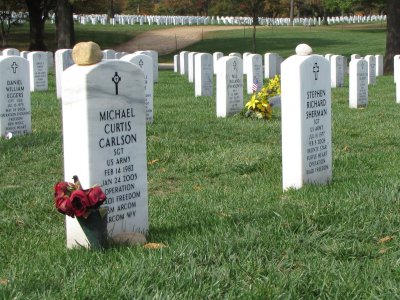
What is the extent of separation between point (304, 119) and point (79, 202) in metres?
3.10

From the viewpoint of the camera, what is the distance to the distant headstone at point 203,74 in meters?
19.0

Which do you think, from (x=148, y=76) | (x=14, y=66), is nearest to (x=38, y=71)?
(x=148, y=76)

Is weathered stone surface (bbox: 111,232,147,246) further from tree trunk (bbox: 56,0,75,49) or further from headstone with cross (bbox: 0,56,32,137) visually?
tree trunk (bbox: 56,0,75,49)

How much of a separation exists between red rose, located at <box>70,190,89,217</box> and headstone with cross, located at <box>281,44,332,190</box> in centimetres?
298

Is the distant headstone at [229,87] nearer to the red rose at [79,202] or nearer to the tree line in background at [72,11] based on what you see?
the red rose at [79,202]

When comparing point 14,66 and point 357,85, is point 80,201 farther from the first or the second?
point 357,85

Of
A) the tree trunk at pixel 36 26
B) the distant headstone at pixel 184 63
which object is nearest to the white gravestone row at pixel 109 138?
the distant headstone at pixel 184 63

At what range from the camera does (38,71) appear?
2064 cm

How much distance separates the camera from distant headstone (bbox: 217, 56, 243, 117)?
47.1 feet

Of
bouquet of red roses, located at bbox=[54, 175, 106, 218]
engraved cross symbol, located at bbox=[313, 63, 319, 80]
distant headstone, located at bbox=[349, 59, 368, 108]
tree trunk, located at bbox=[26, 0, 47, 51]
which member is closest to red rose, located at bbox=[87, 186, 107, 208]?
bouquet of red roses, located at bbox=[54, 175, 106, 218]

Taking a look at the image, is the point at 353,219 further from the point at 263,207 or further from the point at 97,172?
the point at 97,172

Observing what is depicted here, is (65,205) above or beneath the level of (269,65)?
above

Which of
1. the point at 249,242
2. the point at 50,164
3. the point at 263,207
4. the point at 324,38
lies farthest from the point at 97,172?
the point at 324,38

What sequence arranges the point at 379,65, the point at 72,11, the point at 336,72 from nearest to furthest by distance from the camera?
the point at 336,72 < the point at 379,65 < the point at 72,11
